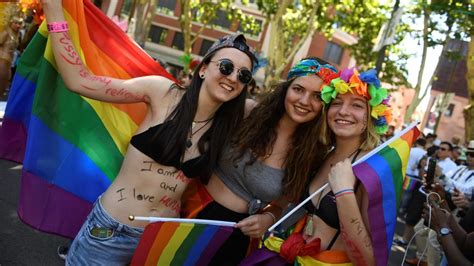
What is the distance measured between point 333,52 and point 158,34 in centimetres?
1450

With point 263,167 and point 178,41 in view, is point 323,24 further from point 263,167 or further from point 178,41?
point 178,41

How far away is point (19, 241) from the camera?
4.28m

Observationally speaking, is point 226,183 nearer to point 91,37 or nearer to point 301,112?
point 301,112

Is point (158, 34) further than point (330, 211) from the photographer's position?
Yes

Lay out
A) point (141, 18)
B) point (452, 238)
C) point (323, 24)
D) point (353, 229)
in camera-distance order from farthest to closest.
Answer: point (323, 24), point (141, 18), point (452, 238), point (353, 229)

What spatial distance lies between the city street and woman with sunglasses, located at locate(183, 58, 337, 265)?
6.44 ft

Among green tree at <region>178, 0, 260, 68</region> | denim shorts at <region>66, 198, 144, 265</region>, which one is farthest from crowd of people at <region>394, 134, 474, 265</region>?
green tree at <region>178, 0, 260, 68</region>

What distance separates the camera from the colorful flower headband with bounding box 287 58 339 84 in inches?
108

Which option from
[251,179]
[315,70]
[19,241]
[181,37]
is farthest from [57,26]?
[181,37]

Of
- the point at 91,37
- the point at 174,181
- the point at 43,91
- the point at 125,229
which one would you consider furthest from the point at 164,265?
the point at 91,37

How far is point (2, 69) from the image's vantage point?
2.95m

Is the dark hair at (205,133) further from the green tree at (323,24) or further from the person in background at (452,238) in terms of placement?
the green tree at (323,24)

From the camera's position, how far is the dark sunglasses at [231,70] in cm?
251

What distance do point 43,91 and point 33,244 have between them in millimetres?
2017
